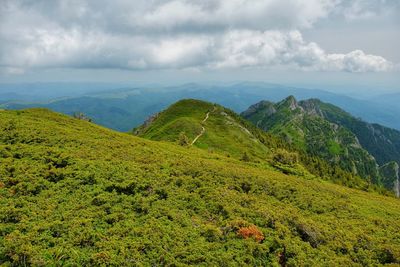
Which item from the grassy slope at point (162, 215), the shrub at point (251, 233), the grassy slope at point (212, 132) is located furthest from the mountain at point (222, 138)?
the shrub at point (251, 233)

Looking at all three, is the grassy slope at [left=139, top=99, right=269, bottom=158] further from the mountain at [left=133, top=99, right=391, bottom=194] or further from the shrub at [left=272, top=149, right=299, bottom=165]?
the shrub at [left=272, top=149, right=299, bottom=165]

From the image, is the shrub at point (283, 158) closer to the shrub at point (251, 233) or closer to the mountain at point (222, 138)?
the mountain at point (222, 138)

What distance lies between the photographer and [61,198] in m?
28.2

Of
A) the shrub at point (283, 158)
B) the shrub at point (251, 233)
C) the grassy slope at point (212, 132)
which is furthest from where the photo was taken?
the grassy slope at point (212, 132)

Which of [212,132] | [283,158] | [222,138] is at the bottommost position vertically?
[222,138]

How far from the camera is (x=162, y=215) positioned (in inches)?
1067

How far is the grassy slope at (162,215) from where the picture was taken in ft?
72.7

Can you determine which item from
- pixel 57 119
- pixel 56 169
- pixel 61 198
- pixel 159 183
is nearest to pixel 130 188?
pixel 159 183

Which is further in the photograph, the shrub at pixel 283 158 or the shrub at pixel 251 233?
the shrub at pixel 283 158

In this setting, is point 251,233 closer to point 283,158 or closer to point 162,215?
point 162,215

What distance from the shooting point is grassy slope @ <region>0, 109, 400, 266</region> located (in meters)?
22.2

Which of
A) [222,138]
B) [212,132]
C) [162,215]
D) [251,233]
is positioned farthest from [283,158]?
[162,215]

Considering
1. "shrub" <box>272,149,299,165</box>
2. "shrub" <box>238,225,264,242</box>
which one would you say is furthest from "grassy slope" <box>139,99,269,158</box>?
"shrub" <box>238,225,264,242</box>

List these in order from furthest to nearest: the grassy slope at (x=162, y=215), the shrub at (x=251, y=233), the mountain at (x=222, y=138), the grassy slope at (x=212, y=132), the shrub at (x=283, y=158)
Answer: the grassy slope at (x=212, y=132) < the mountain at (x=222, y=138) < the shrub at (x=283, y=158) < the shrub at (x=251, y=233) < the grassy slope at (x=162, y=215)
